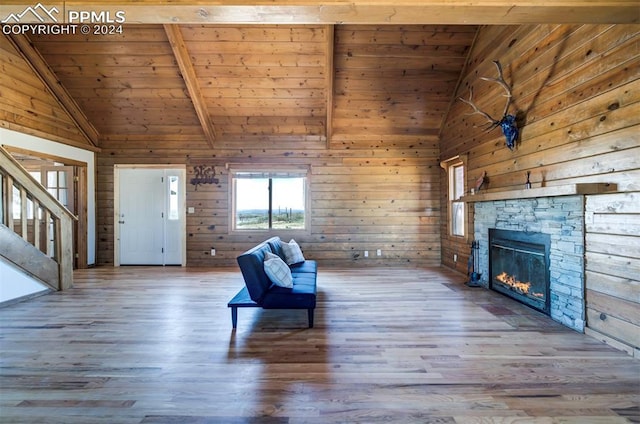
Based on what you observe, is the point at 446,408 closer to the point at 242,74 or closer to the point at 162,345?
the point at 162,345

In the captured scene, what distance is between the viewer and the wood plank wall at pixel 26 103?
4.36 m

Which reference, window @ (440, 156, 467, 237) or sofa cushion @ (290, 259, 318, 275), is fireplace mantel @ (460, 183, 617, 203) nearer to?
window @ (440, 156, 467, 237)

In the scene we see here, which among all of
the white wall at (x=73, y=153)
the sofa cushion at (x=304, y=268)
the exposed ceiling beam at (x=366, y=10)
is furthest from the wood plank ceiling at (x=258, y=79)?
the sofa cushion at (x=304, y=268)

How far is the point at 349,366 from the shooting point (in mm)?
2139

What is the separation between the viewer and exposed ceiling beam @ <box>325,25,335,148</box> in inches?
154

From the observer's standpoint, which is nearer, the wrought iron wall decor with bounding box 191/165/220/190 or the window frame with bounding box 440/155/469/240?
the window frame with bounding box 440/155/469/240

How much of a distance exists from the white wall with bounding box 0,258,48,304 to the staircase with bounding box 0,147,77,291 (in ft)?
0.19

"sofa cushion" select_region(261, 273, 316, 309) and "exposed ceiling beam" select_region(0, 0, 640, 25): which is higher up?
"exposed ceiling beam" select_region(0, 0, 640, 25)

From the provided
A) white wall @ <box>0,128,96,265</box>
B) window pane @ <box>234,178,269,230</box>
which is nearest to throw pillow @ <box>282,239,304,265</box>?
window pane @ <box>234,178,269,230</box>

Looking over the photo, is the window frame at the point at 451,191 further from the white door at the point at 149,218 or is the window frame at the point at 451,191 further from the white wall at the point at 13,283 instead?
the white wall at the point at 13,283

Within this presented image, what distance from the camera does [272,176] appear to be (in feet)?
19.8

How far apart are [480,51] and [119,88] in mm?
5891

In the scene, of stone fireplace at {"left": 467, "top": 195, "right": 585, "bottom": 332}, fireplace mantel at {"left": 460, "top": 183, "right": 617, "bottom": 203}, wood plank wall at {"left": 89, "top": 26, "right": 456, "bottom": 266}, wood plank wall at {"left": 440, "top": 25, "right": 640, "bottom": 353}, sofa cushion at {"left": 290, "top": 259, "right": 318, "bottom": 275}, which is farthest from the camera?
wood plank wall at {"left": 89, "top": 26, "right": 456, "bottom": 266}

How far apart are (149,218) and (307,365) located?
5.22m
